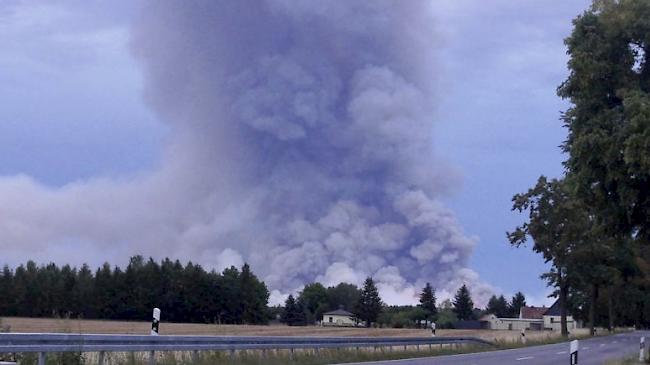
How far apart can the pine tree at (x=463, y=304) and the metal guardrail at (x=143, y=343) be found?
124 meters

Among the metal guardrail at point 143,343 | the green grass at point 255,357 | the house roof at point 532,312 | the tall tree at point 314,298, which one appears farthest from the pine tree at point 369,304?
the house roof at point 532,312

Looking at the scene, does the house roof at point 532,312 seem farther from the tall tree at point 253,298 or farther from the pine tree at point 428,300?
the tall tree at point 253,298

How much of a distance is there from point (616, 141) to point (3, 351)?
16.8 metres

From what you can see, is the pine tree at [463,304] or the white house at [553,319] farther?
the pine tree at [463,304]

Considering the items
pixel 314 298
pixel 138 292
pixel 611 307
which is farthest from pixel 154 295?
pixel 611 307

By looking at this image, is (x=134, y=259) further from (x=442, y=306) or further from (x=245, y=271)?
(x=442, y=306)

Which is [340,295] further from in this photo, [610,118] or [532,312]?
[610,118]

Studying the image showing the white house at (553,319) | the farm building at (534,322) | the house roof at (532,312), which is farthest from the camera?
the house roof at (532,312)

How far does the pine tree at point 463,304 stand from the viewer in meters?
153

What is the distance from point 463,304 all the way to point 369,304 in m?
66.3

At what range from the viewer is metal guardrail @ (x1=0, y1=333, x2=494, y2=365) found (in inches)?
618

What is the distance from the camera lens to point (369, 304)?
9125cm

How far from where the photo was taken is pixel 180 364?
70.0 ft

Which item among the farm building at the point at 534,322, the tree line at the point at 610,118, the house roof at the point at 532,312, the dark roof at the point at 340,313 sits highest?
the tree line at the point at 610,118
